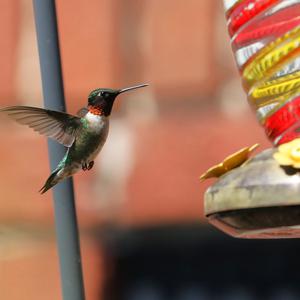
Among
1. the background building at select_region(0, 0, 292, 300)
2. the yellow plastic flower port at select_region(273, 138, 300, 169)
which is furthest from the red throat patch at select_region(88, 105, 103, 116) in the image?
the background building at select_region(0, 0, 292, 300)

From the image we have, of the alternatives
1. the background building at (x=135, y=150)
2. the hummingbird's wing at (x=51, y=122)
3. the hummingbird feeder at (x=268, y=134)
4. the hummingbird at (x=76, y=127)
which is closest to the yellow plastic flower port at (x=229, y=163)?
the hummingbird feeder at (x=268, y=134)

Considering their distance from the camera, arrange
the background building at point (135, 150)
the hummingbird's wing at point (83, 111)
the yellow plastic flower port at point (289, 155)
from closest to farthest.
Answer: the yellow plastic flower port at point (289, 155), the hummingbird's wing at point (83, 111), the background building at point (135, 150)

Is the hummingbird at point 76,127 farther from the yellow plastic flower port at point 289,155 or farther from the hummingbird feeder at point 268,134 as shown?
the yellow plastic flower port at point 289,155

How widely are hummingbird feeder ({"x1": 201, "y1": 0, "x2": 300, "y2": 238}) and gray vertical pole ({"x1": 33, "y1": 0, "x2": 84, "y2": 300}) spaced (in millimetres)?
471

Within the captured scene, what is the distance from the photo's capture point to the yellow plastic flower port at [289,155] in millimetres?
1691

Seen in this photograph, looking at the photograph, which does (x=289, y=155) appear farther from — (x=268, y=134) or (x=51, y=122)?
(x=51, y=122)

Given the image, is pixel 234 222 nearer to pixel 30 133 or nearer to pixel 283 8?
pixel 283 8

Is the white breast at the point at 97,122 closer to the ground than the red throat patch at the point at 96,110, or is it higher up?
closer to the ground

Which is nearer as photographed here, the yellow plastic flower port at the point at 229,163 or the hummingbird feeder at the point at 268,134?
the hummingbird feeder at the point at 268,134

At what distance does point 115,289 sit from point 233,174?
2.85 metres

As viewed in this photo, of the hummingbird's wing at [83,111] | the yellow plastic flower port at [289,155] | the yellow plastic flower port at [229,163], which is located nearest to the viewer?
the yellow plastic flower port at [289,155]

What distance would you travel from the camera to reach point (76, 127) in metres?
2.28

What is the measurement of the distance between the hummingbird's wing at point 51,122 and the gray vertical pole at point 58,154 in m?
0.09

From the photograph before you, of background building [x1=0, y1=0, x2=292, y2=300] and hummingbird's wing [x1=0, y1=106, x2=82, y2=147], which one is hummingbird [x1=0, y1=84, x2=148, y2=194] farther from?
background building [x1=0, y1=0, x2=292, y2=300]
